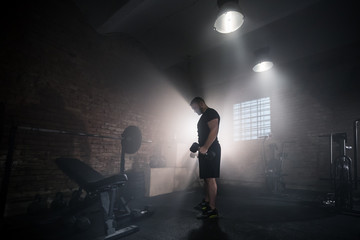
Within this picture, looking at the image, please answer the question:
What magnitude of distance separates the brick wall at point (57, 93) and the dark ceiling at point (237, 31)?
59cm

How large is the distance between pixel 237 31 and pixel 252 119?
3.35m

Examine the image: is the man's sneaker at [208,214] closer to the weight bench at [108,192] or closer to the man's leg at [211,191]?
the man's leg at [211,191]

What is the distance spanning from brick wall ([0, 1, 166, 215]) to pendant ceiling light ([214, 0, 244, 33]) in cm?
255

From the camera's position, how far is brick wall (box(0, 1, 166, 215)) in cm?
299

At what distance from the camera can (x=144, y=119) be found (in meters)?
5.23

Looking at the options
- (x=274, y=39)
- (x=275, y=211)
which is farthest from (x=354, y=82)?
(x=275, y=211)

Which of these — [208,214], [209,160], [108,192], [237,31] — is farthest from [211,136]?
[237,31]

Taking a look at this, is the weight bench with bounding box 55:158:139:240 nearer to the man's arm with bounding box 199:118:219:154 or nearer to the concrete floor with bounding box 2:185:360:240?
the concrete floor with bounding box 2:185:360:240

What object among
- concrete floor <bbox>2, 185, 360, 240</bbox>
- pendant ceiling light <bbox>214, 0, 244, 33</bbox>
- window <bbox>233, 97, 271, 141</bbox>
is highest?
pendant ceiling light <bbox>214, 0, 244, 33</bbox>

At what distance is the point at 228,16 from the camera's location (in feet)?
11.3

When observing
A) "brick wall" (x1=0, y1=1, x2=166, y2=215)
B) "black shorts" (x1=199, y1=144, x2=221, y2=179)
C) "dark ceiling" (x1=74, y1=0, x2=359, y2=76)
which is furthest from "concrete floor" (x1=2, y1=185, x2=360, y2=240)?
"dark ceiling" (x1=74, y1=0, x2=359, y2=76)

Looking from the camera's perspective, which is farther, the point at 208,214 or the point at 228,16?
the point at 228,16

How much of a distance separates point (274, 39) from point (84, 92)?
4.33 metres

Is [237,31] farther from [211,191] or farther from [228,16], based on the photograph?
[211,191]
